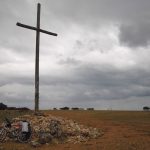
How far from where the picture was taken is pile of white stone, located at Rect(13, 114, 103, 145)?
29.3 m

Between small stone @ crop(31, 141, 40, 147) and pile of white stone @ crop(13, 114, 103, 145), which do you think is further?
pile of white stone @ crop(13, 114, 103, 145)

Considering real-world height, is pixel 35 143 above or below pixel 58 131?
below

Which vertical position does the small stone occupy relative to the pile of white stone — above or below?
below

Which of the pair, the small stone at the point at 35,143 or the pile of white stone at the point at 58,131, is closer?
the small stone at the point at 35,143

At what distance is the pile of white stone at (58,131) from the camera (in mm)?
29266

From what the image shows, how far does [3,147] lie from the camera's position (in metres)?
26.3

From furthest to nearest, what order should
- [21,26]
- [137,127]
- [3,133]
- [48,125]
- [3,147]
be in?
[137,127] → [21,26] → [48,125] → [3,133] → [3,147]

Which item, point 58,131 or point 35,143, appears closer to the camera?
point 35,143

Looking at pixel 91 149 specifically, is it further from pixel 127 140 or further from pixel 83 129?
pixel 83 129

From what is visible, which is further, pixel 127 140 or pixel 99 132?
pixel 99 132

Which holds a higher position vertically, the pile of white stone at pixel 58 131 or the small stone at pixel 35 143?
the pile of white stone at pixel 58 131

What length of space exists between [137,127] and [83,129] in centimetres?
664

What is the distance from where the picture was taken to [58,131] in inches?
1200

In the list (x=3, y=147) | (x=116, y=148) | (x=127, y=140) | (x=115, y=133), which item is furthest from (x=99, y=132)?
(x=3, y=147)
